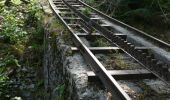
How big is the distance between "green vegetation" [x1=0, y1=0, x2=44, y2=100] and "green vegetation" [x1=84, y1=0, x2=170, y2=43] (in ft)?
8.80

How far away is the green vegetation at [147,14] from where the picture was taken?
9469mm

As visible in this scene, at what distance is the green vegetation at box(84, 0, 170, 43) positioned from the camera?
947 cm

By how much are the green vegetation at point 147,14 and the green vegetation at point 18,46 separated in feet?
8.80

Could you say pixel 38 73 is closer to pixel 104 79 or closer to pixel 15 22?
pixel 15 22

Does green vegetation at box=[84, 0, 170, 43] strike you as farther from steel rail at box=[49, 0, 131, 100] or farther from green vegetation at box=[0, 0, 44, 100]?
steel rail at box=[49, 0, 131, 100]

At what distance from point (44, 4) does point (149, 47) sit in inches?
271

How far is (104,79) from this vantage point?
173 inches

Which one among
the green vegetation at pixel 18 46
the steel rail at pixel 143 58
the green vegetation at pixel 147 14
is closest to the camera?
the steel rail at pixel 143 58

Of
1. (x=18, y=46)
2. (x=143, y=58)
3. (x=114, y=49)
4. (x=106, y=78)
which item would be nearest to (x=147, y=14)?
(x=114, y=49)

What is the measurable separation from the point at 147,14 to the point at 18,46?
3946mm

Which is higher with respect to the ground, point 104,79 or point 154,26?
point 104,79

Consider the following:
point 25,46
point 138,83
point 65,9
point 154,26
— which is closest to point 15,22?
point 25,46

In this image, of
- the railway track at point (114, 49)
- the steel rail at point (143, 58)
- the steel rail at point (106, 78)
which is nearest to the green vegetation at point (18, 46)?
the railway track at point (114, 49)

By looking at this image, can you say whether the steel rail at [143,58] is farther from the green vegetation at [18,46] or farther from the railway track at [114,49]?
the green vegetation at [18,46]
